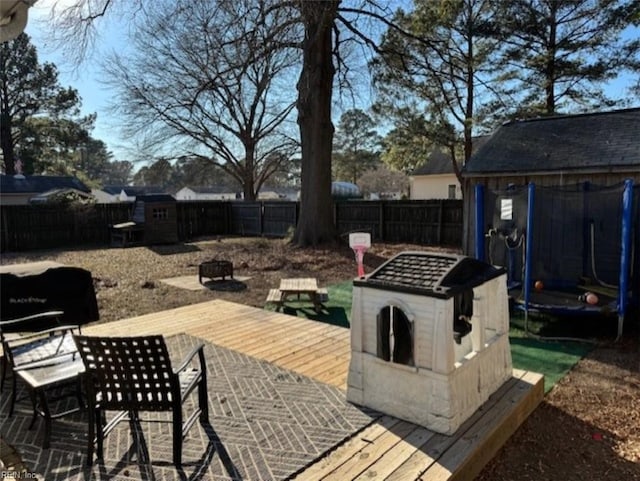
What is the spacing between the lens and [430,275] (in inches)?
108

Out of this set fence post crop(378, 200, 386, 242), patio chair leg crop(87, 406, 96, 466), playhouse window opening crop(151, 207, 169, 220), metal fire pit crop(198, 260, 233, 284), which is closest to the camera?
patio chair leg crop(87, 406, 96, 466)

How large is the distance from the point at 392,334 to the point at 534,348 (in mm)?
2885

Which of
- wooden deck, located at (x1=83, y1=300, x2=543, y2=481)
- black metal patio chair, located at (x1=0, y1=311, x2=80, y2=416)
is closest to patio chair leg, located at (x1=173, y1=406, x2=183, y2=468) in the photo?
wooden deck, located at (x1=83, y1=300, x2=543, y2=481)

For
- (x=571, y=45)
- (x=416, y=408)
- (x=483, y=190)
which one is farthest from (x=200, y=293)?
(x=571, y=45)

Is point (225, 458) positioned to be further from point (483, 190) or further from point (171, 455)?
point (483, 190)

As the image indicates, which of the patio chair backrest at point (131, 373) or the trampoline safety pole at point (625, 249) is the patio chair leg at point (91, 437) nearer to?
the patio chair backrest at point (131, 373)

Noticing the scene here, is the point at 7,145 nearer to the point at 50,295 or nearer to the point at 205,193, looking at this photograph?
the point at 50,295

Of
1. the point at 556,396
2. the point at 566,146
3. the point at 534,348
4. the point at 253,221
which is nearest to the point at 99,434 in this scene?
the point at 556,396

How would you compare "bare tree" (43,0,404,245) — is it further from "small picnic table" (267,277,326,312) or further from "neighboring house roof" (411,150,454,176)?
"neighboring house roof" (411,150,454,176)

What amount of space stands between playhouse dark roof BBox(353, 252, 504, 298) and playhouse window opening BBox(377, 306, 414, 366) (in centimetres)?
21

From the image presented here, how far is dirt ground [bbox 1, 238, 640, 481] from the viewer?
2684mm

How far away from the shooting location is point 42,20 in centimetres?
839

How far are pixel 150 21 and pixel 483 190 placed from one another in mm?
7237

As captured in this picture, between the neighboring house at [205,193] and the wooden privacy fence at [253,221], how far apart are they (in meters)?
34.1
